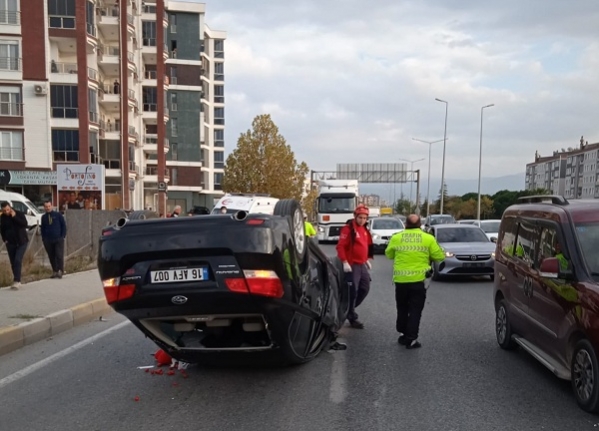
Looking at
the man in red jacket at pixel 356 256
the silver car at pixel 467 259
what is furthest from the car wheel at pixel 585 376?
the silver car at pixel 467 259

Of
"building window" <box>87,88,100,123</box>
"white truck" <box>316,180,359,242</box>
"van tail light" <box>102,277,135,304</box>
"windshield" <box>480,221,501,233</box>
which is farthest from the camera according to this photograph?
"building window" <box>87,88,100,123</box>

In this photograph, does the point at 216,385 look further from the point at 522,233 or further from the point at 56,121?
the point at 56,121

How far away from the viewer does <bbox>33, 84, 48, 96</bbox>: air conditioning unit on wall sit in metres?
40.4

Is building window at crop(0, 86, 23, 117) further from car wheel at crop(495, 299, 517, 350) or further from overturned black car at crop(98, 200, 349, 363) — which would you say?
car wheel at crop(495, 299, 517, 350)

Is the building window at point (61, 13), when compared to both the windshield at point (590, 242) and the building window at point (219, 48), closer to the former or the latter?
the building window at point (219, 48)

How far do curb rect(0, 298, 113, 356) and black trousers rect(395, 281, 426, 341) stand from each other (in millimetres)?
5087

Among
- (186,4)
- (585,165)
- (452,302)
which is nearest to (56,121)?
(186,4)

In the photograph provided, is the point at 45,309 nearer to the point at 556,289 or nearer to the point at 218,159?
the point at 556,289

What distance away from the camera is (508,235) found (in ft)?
24.0

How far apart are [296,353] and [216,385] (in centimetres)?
87

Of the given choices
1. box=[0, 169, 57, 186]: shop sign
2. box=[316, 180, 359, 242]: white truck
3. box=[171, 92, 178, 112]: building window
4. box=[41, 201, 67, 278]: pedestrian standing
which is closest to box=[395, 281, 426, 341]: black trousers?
box=[41, 201, 67, 278]: pedestrian standing

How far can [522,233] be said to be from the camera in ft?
22.0

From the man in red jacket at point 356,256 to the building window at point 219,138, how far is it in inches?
2930

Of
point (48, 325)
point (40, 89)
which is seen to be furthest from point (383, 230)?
point (40, 89)
